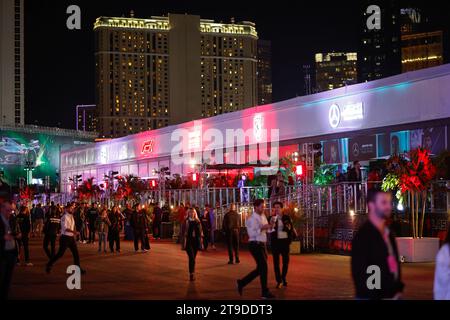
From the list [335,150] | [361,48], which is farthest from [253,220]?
[361,48]

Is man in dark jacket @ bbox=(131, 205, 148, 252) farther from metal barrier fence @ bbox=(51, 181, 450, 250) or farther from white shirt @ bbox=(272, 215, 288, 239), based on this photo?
white shirt @ bbox=(272, 215, 288, 239)

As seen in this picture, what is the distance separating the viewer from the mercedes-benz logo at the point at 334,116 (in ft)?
114

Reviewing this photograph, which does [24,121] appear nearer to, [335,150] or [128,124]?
[128,124]

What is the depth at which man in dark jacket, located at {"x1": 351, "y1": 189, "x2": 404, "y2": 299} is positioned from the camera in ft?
21.4

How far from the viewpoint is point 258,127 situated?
138ft

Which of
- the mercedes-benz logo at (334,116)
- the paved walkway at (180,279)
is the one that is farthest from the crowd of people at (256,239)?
the mercedes-benz logo at (334,116)

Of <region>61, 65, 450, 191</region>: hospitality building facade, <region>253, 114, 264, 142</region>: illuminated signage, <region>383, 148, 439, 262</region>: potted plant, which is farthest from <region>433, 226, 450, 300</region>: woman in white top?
<region>253, 114, 264, 142</region>: illuminated signage

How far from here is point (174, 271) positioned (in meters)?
19.4

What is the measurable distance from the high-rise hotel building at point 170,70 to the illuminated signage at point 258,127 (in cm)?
7046

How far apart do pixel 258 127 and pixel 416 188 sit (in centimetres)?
2123

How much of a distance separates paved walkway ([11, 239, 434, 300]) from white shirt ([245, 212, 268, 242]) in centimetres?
107

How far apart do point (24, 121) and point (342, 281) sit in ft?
435

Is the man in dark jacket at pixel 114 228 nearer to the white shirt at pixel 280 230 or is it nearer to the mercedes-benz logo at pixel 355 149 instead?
the mercedes-benz logo at pixel 355 149

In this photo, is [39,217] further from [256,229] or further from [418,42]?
[418,42]
